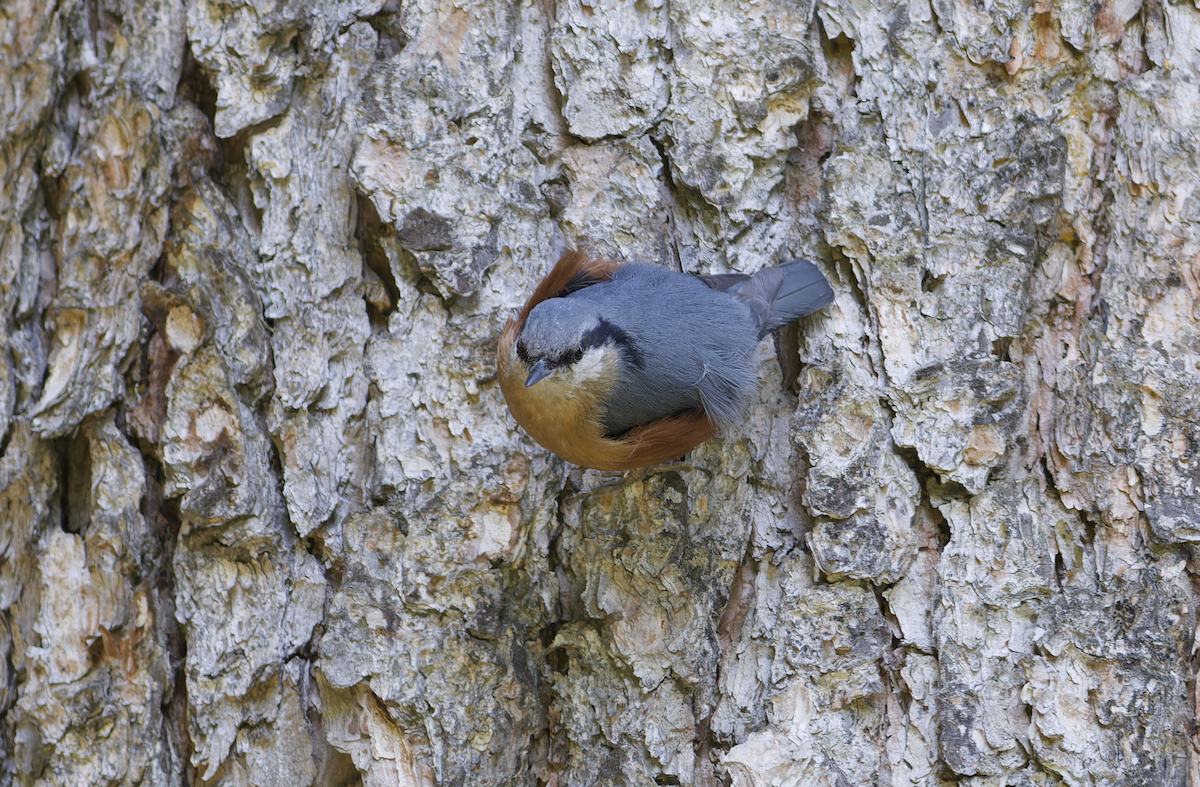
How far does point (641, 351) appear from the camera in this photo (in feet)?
6.58

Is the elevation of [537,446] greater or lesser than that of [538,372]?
lesser

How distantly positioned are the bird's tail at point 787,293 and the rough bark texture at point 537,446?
0.22 ft

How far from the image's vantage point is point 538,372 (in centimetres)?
185

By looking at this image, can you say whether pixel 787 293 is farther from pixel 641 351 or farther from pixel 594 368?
pixel 594 368

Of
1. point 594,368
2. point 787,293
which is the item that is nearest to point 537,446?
point 594,368

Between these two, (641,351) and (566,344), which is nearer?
(566,344)

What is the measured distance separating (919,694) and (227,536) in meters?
1.52

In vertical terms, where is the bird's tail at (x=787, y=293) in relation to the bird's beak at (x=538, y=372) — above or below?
above

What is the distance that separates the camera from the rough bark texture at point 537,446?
69.9 inches

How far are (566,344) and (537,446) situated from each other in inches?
10.4

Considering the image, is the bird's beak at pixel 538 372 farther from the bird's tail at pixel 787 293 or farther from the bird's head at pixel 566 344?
the bird's tail at pixel 787 293

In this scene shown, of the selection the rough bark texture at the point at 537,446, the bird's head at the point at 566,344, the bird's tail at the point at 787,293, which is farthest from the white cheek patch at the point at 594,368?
the bird's tail at the point at 787,293

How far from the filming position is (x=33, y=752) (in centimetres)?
198

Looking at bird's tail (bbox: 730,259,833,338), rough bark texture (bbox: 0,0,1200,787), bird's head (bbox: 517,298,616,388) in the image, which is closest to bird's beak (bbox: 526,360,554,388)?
bird's head (bbox: 517,298,616,388)
